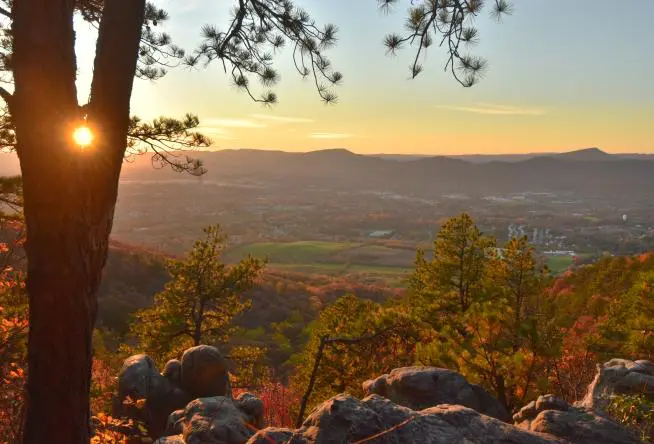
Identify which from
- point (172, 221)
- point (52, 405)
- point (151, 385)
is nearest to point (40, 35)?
point (52, 405)

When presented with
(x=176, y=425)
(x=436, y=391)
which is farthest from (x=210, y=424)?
(x=436, y=391)

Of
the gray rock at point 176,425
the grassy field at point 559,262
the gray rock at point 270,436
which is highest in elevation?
the gray rock at point 270,436

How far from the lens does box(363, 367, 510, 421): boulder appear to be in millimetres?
8828

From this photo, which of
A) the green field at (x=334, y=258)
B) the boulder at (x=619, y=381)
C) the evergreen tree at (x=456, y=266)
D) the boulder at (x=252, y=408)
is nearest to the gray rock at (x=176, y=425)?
the boulder at (x=252, y=408)

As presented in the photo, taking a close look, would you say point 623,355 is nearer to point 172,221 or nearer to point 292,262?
point 292,262

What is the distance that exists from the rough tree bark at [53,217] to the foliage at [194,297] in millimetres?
16435

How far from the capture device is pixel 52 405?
366cm

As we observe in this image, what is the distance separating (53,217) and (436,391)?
25.3 ft

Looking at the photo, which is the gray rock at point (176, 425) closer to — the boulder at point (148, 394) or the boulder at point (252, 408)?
the boulder at point (252, 408)

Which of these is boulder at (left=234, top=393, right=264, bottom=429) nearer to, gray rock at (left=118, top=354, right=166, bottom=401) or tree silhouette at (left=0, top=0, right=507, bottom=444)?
gray rock at (left=118, top=354, right=166, bottom=401)

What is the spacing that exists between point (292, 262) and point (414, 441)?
112 m

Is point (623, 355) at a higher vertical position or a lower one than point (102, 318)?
higher

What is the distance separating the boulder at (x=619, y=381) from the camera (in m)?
7.66

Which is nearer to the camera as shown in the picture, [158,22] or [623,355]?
[158,22]
